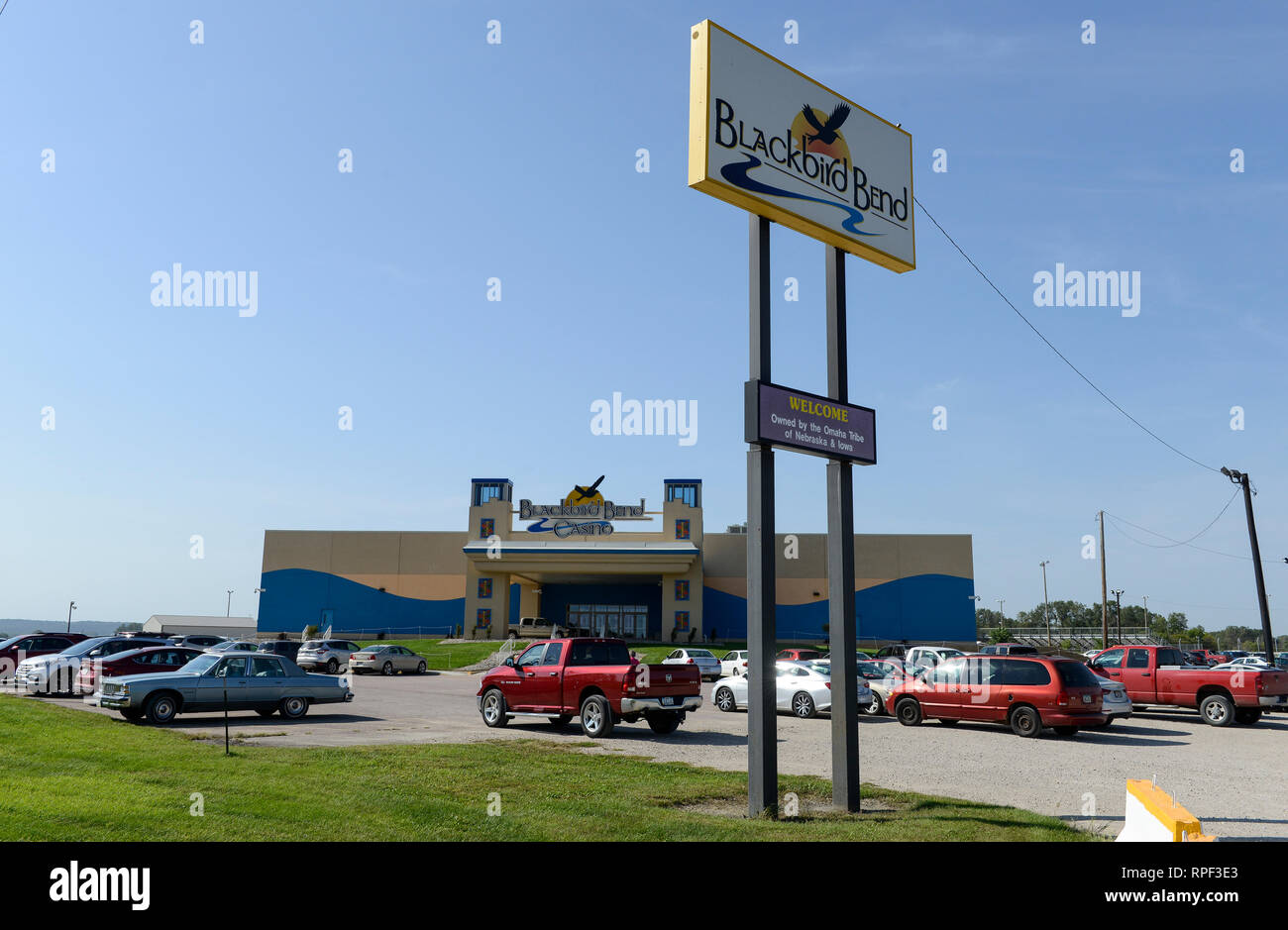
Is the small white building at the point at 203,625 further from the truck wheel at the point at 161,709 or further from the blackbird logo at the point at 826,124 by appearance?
the blackbird logo at the point at 826,124

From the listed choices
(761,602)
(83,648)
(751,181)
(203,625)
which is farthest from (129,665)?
(203,625)

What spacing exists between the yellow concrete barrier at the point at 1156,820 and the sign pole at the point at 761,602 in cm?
412

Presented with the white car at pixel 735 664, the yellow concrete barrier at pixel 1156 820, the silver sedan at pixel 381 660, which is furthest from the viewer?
the silver sedan at pixel 381 660

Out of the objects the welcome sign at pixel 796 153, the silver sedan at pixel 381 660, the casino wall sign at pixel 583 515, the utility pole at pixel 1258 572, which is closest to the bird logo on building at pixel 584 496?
the casino wall sign at pixel 583 515

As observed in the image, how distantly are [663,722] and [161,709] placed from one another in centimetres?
996

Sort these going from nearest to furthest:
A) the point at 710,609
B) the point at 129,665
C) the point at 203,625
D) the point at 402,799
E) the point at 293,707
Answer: the point at 402,799 → the point at 293,707 → the point at 129,665 → the point at 710,609 → the point at 203,625

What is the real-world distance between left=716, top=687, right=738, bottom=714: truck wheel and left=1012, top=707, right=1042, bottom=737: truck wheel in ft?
26.1

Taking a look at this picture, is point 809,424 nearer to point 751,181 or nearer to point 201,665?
point 751,181

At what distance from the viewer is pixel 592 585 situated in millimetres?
73250

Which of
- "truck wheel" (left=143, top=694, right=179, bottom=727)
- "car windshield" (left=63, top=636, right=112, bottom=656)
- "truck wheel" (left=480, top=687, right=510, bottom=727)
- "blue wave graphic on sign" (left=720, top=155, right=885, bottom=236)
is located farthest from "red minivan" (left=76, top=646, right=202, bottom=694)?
"blue wave graphic on sign" (left=720, top=155, right=885, bottom=236)

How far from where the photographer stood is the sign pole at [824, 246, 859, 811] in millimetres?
11148

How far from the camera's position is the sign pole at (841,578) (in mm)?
11148
